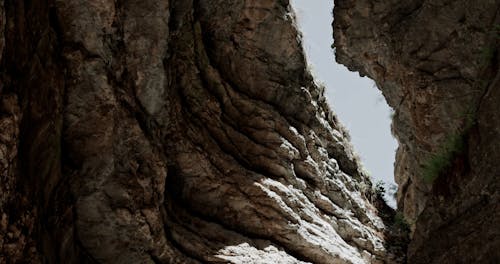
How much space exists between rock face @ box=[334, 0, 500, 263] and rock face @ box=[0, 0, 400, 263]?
2624 mm

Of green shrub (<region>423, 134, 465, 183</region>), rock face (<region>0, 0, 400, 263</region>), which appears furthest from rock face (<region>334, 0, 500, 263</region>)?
rock face (<region>0, 0, 400, 263</region>)

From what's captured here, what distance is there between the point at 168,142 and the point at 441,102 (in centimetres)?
750

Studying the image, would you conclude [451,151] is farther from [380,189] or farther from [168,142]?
[380,189]

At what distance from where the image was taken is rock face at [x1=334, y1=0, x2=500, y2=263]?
21.2 ft

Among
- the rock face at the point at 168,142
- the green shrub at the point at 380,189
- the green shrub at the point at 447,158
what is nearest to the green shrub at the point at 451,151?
the green shrub at the point at 447,158

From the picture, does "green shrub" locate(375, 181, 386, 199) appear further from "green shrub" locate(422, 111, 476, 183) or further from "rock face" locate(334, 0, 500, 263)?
"green shrub" locate(422, 111, 476, 183)

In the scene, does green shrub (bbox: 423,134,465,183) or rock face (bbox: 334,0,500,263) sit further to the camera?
green shrub (bbox: 423,134,465,183)

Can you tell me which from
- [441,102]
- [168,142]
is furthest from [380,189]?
[168,142]

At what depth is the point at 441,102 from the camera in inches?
533

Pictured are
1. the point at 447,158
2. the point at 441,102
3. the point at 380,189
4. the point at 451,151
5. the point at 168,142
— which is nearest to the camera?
the point at 451,151

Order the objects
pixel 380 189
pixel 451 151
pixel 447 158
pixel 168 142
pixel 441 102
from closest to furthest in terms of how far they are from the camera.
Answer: pixel 451 151, pixel 447 158, pixel 168 142, pixel 441 102, pixel 380 189

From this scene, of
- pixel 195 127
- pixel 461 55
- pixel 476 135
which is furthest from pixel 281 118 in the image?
pixel 476 135

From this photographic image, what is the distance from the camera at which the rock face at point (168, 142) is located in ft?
27.7

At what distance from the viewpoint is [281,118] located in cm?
1636
